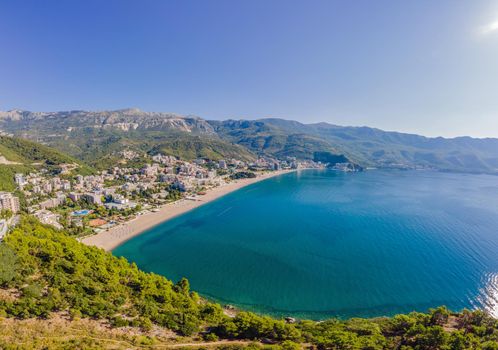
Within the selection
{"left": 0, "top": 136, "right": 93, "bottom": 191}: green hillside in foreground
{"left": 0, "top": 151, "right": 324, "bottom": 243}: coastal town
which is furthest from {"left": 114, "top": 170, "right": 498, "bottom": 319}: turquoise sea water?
{"left": 0, "top": 136, "right": 93, "bottom": 191}: green hillside in foreground

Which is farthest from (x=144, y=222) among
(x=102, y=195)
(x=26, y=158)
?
(x=26, y=158)

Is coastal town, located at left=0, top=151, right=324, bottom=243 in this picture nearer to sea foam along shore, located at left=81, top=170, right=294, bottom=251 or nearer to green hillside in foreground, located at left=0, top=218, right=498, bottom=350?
sea foam along shore, located at left=81, top=170, right=294, bottom=251

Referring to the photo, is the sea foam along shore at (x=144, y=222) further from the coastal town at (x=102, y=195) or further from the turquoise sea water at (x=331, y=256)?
the turquoise sea water at (x=331, y=256)

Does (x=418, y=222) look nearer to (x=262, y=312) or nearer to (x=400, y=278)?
(x=400, y=278)

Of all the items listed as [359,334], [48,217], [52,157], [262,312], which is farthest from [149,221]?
[52,157]

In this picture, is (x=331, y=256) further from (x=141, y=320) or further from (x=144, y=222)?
(x=144, y=222)

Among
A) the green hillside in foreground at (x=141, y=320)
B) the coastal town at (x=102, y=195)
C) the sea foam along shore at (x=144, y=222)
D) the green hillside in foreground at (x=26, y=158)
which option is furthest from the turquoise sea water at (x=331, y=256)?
the green hillside in foreground at (x=26, y=158)

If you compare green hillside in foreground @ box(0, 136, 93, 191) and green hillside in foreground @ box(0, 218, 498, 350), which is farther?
green hillside in foreground @ box(0, 136, 93, 191)
